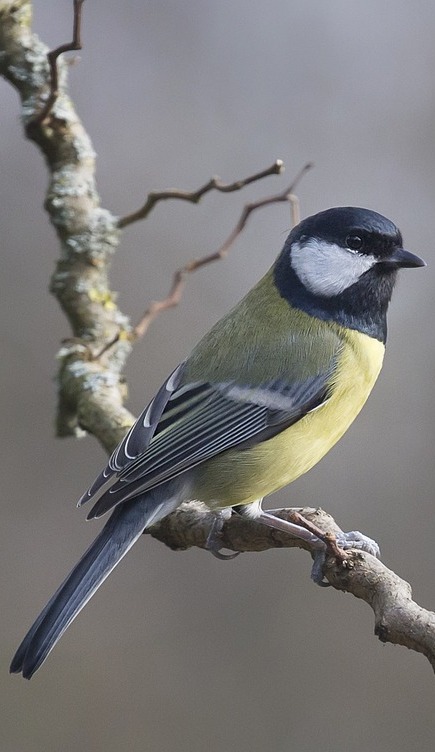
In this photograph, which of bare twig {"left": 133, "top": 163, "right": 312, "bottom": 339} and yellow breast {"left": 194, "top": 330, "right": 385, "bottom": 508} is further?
bare twig {"left": 133, "top": 163, "right": 312, "bottom": 339}

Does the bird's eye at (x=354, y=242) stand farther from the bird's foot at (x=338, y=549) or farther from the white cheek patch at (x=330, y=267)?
the bird's foot at (x=338, y=549)

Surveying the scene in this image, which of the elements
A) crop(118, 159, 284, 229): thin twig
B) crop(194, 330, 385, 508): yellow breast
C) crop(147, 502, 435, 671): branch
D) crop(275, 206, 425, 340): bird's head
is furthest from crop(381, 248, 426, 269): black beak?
crop(147, 502, 435, 671): branch

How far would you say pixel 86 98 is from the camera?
604 centimetres

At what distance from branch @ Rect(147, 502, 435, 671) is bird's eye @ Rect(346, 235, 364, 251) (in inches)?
32.0

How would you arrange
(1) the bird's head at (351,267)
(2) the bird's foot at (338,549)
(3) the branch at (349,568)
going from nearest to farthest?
(3) the branch at (349,568), (2) the bird's foot at (338,549), (1) the bird's head at (351,267)

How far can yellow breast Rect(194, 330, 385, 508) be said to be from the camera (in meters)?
Answer: 2.59

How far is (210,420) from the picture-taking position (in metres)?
2.65

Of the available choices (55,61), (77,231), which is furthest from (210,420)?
(55,61)

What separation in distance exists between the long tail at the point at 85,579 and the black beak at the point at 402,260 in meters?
0.94

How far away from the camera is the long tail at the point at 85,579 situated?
84.6 inches

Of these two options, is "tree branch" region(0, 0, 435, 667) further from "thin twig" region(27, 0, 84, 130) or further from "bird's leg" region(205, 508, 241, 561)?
"bird's leg" region(205, 508, 241, 561)

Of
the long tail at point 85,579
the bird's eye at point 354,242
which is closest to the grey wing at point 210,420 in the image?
the long tail at point 85,579

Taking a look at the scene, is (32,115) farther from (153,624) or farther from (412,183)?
(412,183)

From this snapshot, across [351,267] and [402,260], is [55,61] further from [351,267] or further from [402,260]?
[402,260]
